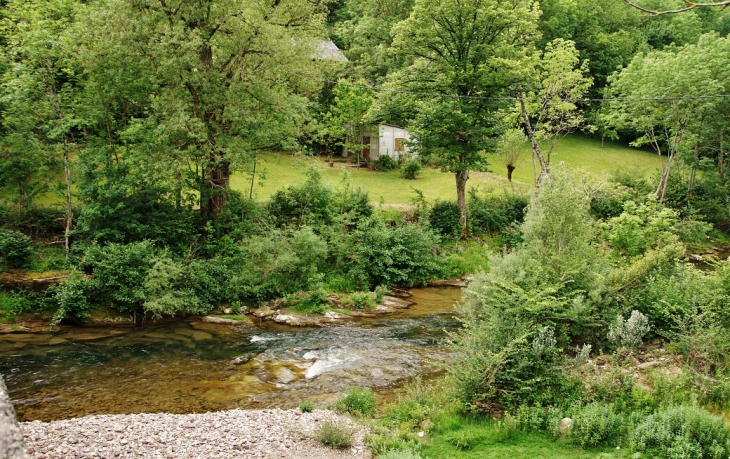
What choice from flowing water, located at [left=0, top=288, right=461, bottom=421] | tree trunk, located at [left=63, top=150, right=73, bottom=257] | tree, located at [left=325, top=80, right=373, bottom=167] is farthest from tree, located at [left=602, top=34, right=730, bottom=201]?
tree trunk, located at [left=63, top=150, right=73, bottom=257]

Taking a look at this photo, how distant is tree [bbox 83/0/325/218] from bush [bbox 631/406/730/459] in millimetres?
15622

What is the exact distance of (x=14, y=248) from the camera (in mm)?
17297

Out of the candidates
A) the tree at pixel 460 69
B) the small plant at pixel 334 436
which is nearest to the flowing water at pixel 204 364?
the small plant at pixel 334 436

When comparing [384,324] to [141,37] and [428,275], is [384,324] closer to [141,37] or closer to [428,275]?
[428,275]

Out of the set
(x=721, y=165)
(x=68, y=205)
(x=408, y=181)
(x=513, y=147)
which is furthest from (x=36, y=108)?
(x=721, y=165)

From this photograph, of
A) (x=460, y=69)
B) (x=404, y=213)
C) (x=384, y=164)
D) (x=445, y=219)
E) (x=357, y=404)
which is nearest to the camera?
(x=357, y=404)

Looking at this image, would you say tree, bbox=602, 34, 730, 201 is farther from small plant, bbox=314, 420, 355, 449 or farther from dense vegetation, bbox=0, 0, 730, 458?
small plant, bbox=314, 420, 355, 449

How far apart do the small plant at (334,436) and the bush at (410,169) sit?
1032 inches

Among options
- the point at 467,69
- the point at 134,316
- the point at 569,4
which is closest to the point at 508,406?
the point at 134,316

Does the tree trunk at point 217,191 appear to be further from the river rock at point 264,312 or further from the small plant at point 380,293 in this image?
the small plant at point 380,293

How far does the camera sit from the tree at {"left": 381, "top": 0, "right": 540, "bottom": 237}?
2344cm

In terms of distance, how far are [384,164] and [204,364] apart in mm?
24000

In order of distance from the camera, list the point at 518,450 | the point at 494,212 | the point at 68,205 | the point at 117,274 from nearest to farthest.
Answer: the point at 518,450, the point at 117,274, the point at 68,205, the point at 494,212

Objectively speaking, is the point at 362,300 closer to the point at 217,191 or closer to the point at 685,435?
the point at 217,191
